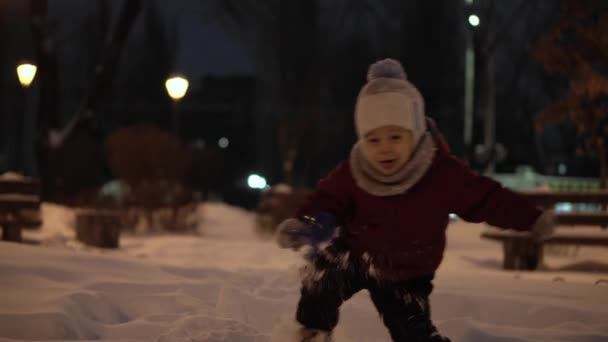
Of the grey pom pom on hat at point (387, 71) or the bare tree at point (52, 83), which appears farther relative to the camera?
the bare tree at point (52, 83)

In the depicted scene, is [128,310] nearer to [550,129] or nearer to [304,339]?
[304,339]

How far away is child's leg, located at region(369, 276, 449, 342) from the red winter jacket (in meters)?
0.04

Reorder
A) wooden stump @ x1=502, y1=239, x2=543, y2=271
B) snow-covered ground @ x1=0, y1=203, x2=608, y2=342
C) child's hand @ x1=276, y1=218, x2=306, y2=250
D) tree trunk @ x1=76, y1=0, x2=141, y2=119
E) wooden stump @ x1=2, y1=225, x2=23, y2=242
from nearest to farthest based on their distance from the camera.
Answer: child's hand @ x1=276, y1=218, x2=306, y2=250
snow-covered ground @ x1=0, y1=203, x2=608, y2=342
wooden stump @ x1=502, y1=239, x2=543, y2=271
wooden stump @ x1=2, y1=225, x2=23, y2=242
tree trunk @ x1=76, y1=0, x2=141, y2=119

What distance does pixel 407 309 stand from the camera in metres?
3.82

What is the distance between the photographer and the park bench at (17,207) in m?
11.9

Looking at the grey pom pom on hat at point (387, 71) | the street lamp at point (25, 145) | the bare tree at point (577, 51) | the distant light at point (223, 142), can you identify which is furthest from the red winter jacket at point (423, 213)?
the distant light at point (223, 142)

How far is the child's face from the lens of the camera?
386 cm

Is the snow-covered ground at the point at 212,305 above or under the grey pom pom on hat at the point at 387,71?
under

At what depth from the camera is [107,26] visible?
3170 centimetres

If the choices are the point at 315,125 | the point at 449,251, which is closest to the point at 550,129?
the point at 315,125

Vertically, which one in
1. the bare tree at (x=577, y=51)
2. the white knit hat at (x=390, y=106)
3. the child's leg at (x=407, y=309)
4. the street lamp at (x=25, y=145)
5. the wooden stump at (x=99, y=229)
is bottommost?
the child's leg at (x=407, y=309)

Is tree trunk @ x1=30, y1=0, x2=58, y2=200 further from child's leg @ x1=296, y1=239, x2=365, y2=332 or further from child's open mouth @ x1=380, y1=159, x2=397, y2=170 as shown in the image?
child's open mouth @ x1=380, y1=159, x2=397, y2=170

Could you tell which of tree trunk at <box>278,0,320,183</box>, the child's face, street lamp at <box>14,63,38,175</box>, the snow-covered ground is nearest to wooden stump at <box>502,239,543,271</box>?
the snow-covered ground

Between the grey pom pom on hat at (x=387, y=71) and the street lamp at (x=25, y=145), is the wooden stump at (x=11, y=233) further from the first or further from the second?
the street lamp at (x=25, y=145)
